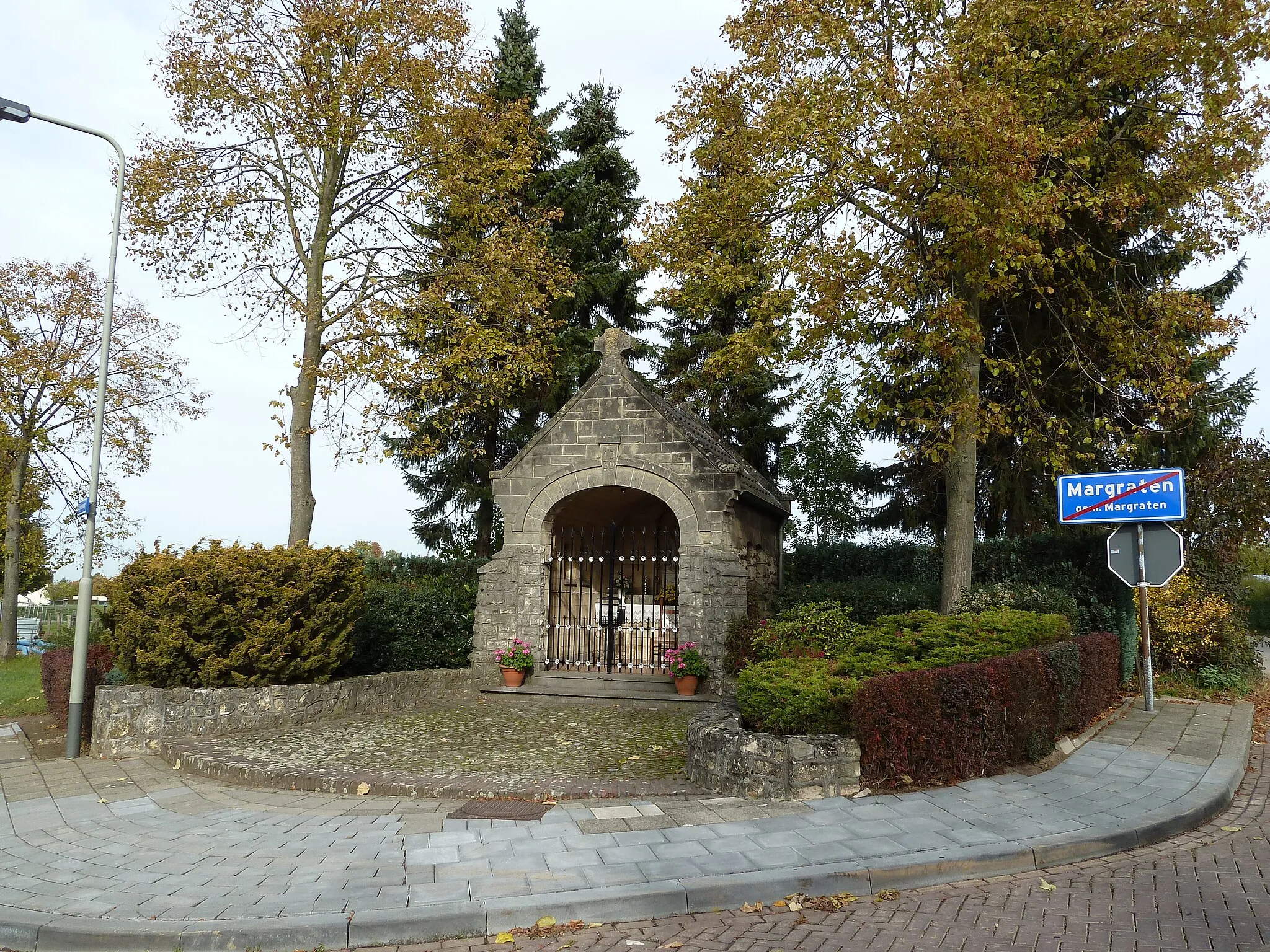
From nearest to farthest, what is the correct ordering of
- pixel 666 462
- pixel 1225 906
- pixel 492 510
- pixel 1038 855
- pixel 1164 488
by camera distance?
pixel 1225 906, pixel 1038 855, pixel 1164 488, pixel 666 462, pixel 492 510

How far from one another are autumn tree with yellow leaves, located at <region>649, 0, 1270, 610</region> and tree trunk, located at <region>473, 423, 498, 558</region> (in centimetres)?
836

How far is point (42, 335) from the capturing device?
22156 mm

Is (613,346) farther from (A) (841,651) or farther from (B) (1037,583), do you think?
(B) (1037,583)

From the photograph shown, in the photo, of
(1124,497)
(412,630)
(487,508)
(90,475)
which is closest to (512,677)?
(412,630)

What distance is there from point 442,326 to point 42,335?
44.4ft

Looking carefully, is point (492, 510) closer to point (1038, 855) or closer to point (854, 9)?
point (854, 9)

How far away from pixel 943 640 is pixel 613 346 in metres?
6.97

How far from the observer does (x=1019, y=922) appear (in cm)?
452

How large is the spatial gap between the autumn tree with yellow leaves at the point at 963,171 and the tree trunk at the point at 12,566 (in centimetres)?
1763

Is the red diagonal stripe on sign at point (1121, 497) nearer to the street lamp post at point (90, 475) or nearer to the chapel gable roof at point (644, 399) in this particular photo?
the chapel gable roof at point (644, 399)

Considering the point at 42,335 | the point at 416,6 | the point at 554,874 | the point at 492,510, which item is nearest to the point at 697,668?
the point at 554,874

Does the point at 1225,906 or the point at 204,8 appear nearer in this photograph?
the point at 1225,906

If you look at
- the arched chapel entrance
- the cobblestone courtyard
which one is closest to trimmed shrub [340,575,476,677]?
the arched chapel entrance

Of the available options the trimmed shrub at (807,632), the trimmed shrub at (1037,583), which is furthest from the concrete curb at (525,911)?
the trimmed shrub at (1037,583)
